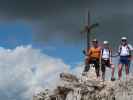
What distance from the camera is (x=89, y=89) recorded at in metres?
38.0

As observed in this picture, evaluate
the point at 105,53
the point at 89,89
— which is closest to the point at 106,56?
the point at 105,53

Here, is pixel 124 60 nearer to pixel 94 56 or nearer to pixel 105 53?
pixel 105 53

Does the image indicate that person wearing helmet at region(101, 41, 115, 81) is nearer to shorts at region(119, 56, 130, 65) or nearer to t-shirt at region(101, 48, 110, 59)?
t-shirt at region(101, 48, 110, 59)

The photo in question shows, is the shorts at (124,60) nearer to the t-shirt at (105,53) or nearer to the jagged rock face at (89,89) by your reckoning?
the t-shirt at (105,53)

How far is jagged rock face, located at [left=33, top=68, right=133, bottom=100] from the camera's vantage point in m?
35.8

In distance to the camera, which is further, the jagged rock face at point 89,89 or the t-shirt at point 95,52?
the t-shirt at point 95,52

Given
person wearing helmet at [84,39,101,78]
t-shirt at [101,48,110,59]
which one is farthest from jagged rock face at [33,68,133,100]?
t-shirt at [101,48,110,59]

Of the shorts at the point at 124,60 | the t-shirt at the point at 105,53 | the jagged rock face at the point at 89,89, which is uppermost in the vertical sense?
the t-shirt at the point at 105,53

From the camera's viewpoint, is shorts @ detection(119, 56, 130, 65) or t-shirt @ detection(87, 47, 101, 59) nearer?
shorts @ detection(119, 56, 130, 65)

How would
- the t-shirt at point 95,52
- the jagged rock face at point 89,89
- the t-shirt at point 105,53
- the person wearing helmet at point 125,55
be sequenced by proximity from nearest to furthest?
1. the jagged rock face at point 89,89
2. the person wearing helmet at point 125,55
3. the t-shirt at point 105,53
4. the t-shirt at point 95,52

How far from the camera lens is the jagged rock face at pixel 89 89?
118ft

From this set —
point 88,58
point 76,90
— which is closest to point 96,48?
point 88,58

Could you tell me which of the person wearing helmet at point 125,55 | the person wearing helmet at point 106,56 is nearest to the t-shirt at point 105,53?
the person wearing helmet at point 106,56

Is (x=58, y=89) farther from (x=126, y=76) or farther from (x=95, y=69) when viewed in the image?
(x=126, y=76)
